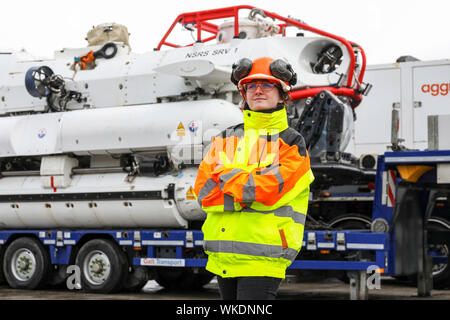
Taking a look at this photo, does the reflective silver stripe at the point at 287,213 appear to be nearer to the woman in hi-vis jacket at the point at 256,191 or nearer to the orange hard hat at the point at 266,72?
the woman in hi-vis jacket at the point at 256,191

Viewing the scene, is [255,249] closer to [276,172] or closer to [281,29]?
[276,172]

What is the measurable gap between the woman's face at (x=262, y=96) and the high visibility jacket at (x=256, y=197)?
37 millimetres

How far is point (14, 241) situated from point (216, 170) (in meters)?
8.86

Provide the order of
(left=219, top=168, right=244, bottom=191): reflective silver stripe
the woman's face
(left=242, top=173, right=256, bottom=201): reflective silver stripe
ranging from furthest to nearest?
1. the woman's face
2. (left=219, top=168, right=244, bottom=191): reflective silver stripe
3. (left=242, top=173, right=256, bottom=201): reflective silver stripe

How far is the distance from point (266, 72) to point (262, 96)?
0.16 m

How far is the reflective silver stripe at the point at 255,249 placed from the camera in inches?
150

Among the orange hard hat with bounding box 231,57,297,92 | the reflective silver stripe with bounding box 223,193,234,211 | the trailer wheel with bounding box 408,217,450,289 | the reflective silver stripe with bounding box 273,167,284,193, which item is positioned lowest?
the trailer wheel with bounding box 408,217,450,289

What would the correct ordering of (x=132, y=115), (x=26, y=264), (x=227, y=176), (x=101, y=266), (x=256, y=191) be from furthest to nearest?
1. (x=26, y=264)
2. (x=101, y=266)
3. (x=132, y=115)
4. (x=227, y=176)
5. (x=256, y=191)

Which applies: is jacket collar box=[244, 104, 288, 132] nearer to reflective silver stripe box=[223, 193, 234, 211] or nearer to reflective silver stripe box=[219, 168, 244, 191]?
reflective silver stripe box=[219, 168, 244, 191]

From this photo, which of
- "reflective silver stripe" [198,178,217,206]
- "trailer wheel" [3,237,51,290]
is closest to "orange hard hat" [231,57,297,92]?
"reflective silver stripe" [198,178,217,206]

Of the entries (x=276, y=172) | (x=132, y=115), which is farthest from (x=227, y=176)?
(x=132, y=115)

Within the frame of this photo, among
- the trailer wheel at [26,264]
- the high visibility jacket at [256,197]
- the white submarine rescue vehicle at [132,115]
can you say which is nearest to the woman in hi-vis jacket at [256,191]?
the high visibility jacket at [256,197]

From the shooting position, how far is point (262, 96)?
13.3 feet

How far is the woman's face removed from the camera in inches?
159
